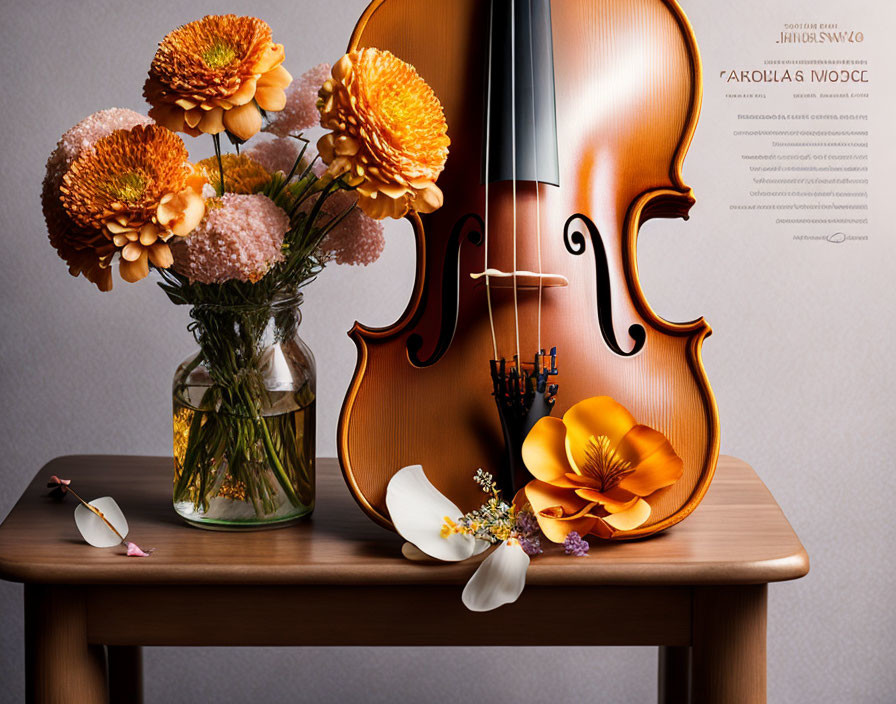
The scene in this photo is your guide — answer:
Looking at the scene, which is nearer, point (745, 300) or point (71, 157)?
point (71, 157)

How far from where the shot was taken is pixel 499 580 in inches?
31.4

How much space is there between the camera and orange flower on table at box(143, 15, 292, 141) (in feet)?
2.52

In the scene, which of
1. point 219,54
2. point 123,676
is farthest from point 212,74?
point 123,676

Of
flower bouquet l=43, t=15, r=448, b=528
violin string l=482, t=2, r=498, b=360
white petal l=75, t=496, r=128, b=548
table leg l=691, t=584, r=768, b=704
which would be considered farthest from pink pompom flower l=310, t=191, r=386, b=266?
table leg l=691, t=584, r=768, b=704

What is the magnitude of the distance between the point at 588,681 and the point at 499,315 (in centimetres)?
89

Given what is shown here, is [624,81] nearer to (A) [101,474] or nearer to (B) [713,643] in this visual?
(B) [713,643]

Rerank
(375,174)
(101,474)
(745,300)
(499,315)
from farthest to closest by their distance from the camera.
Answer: (745,300)
(101,474)
(499,315)
(375,174)

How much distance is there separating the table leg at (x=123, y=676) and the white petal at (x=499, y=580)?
68 centimetres

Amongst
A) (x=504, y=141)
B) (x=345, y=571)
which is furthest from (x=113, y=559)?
(x=504, y=141)

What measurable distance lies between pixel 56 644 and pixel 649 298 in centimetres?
98

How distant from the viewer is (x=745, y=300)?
4.82 feet

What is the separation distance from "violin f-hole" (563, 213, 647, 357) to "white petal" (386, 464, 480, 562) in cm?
22

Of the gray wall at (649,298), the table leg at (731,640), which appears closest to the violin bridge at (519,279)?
the table leg at (731,640)

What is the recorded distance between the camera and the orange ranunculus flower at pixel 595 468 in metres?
0.83
